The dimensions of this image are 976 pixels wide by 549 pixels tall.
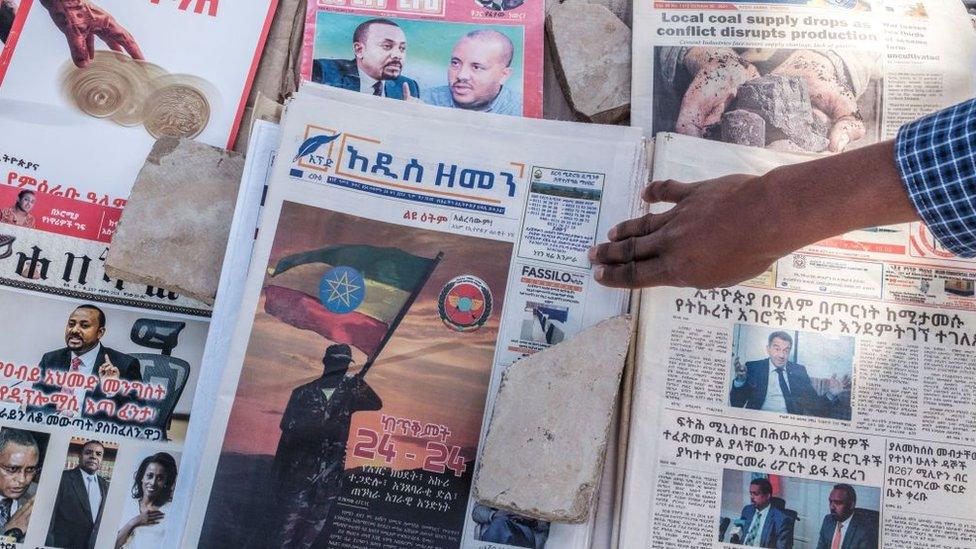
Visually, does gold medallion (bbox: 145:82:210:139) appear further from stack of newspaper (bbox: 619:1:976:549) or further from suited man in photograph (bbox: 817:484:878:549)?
suited man in photograph (bbox: 817:484:878:549)

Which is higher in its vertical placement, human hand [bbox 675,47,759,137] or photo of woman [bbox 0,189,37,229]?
human hand [bbox 675,47,759,137]

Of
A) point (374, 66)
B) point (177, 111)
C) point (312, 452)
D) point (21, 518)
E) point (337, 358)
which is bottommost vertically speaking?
point (21, 518)

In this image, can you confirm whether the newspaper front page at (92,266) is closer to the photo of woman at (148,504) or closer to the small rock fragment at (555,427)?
the photo of woman at (148,504)

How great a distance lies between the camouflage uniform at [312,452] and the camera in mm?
854

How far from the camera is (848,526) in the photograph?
0.87 meters

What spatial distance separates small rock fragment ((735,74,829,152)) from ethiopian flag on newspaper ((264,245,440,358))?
1.49ft

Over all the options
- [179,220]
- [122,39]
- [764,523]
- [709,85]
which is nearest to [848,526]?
[764,523]

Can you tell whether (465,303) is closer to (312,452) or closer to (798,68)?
(312,452)

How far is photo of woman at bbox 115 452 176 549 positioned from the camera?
0.90m

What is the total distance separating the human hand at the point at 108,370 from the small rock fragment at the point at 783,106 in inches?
33.0

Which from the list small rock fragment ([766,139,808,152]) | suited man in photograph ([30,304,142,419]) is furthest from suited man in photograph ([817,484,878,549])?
suited man in photograph ([30,304,142,419])

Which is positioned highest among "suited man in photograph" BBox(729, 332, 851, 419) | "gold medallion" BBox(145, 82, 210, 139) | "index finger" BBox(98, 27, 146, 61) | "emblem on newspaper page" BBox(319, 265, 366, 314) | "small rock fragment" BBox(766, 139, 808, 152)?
"index finger" BBox(98, 27, 146, 61)

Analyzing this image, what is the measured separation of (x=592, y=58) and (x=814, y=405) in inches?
20.5

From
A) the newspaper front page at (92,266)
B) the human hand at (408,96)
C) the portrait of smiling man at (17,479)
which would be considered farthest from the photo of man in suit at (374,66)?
the portrait of smiling man at (17,479)
